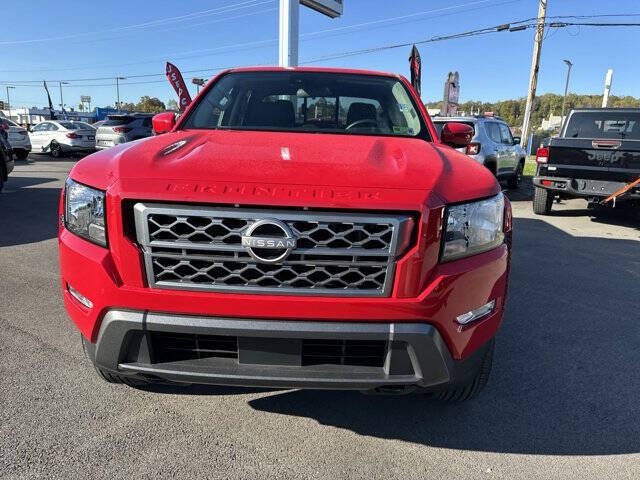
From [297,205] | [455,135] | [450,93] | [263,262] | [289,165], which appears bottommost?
[263,262]

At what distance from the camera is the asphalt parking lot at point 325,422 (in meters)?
2.15

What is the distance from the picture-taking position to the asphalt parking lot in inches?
84.6

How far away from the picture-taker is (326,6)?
56.0 ft

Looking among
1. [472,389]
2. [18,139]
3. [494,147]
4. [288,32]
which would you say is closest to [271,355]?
[472,389]

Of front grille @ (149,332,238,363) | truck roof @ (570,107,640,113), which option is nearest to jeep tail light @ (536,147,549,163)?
truck roof @ (570,107,640,113)

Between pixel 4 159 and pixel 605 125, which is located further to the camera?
pixel 4 159

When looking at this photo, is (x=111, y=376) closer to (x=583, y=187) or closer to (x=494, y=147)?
(x=583, y=187)

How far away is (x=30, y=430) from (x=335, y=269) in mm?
1672

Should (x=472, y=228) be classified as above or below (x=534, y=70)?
below

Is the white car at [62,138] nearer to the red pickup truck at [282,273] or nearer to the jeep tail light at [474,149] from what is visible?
the jeep tail light at [474,149]

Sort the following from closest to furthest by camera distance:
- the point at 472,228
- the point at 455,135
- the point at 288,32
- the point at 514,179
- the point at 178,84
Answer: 1. the point at 472,228
2. the point at 455,135
3. the point at 178,84
4. the point at 514,179
5. the point at 288,32

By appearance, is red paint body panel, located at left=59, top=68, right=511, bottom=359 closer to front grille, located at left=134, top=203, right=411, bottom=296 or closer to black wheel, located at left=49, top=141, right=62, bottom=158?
front grille, located at left=134, top=203, right=411, bottom=296

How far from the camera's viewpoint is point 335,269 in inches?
74.6

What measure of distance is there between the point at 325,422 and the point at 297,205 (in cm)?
125
